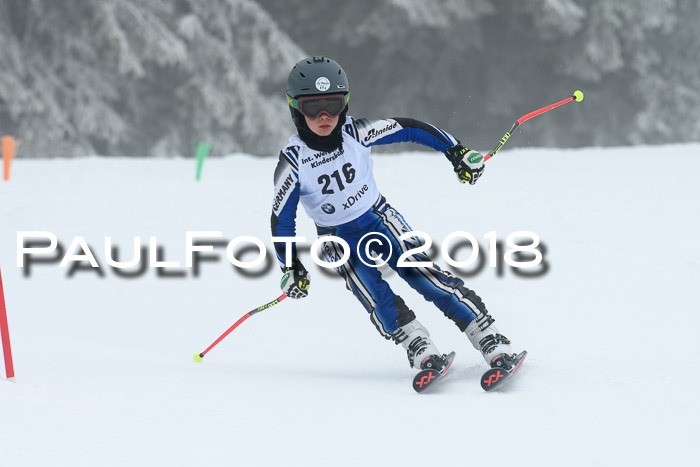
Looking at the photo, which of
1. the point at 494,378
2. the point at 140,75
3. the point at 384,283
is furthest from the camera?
the point at 140,75

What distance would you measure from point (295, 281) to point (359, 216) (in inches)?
18.0

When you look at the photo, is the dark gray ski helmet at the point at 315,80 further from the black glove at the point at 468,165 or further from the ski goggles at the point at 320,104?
the black glove at the point at 468,165

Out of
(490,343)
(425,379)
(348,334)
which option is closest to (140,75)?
(348,334)

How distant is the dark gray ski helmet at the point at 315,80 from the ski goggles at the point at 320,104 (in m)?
0.02

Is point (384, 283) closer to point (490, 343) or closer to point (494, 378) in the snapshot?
point (490, 343)

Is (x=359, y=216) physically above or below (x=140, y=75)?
below

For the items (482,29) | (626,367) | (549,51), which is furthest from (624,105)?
(626,367)

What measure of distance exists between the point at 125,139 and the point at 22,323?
38.0 feet

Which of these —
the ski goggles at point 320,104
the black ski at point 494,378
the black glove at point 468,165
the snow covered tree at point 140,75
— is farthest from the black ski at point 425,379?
the snow covered tree at point 140,75

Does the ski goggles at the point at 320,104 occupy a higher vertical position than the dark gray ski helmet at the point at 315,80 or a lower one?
lower

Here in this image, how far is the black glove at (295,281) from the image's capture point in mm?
4535

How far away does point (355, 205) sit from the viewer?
4.56 metres

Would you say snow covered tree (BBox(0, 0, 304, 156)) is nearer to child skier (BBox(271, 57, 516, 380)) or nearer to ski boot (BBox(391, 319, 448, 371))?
child skier (BBox(271, 57, 516, 380))

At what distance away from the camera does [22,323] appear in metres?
5.76
